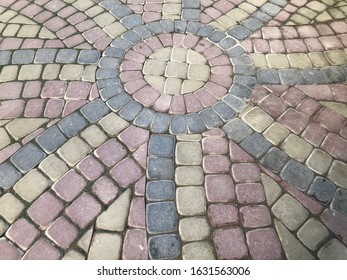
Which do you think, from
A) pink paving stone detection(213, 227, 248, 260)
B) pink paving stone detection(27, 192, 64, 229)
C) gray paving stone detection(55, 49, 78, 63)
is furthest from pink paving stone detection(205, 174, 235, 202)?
gray paving stone detection(55, 49, 78, 63)

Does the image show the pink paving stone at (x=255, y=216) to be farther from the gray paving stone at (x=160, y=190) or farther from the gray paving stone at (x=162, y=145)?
the gray paving stone at (x=162, y=145)

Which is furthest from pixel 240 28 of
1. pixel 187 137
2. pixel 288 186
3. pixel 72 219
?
pixel 72 219

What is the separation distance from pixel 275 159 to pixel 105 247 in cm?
152

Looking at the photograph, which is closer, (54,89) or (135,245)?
(135,245)

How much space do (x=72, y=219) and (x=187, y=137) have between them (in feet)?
3.78

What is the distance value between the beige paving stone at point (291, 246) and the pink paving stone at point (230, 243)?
276 mm

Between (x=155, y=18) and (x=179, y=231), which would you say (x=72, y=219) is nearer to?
(x=179, y=231)

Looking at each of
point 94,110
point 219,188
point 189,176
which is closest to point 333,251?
point 219,188

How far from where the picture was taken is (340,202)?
2.41 meters

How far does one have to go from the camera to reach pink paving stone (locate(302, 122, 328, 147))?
2.74 meters

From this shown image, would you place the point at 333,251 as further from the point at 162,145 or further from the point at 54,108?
the point at 54,108

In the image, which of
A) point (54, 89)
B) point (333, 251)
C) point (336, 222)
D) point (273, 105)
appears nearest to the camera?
point (333, 251)

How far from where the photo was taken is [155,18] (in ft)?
12.2
